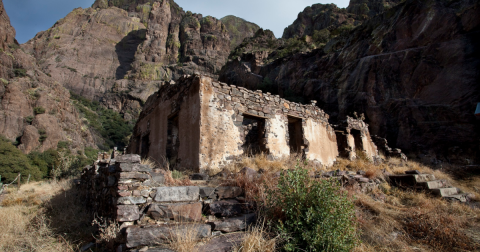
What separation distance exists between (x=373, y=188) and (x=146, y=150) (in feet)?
29.6

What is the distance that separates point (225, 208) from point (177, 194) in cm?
79

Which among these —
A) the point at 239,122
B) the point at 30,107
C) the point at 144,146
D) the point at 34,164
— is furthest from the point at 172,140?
the point at 30,107

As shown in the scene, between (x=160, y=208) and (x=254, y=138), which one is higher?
(x=254, y=138)

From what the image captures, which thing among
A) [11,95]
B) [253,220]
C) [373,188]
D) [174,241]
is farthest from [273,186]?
[11,95]

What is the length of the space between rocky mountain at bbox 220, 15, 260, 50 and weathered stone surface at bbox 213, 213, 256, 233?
91.9 m

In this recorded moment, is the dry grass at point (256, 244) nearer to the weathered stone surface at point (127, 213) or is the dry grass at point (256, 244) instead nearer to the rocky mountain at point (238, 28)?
the weathered stone surface at point (127, 213)

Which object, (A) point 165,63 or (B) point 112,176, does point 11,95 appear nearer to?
(B) point 112,176

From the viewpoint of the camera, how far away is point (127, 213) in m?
3.35

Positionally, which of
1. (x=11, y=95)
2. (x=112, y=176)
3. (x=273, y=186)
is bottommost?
(x=273, y=186)

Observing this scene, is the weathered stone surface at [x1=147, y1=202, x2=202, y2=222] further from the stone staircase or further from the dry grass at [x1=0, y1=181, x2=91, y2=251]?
the stone staircase

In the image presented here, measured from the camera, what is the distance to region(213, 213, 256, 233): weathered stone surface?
326 centimetres

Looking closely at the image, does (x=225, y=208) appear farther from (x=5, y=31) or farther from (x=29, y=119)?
Result: (x=5, y=31)

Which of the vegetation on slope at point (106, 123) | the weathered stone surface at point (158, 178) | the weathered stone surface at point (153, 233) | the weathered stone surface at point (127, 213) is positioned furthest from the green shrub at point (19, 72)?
the weathered stone surface at point (153, 233)

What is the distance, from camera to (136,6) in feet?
271
